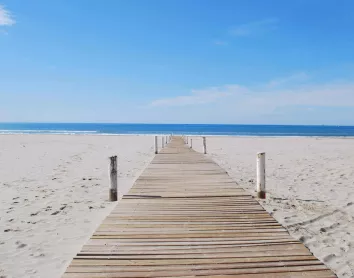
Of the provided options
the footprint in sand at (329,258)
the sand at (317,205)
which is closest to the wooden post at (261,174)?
the sand at (317,205)

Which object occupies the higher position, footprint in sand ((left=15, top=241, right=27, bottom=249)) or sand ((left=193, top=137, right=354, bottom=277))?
footprint in sand ((left=15, top=241, right=27, bottom=249))

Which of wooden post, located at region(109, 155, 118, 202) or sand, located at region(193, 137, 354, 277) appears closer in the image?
sand, located at region(193, 137, 354, 277)

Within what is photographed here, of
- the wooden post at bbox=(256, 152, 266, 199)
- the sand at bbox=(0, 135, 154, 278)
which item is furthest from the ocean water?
the wooden post at bbox=(256, 152, 266, 199)

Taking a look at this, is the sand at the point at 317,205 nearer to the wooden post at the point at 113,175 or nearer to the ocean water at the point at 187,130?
the wooden post at the point at 113,175

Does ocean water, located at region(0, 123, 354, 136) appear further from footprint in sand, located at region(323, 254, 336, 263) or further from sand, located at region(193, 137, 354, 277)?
footprint in sand, located at region(323, 254, 336, 263)

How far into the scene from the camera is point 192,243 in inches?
156

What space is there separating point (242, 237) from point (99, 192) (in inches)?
238

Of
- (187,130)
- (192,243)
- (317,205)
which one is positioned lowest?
(317,205)

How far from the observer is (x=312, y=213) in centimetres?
716

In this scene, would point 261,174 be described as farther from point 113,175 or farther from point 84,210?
point 84,210

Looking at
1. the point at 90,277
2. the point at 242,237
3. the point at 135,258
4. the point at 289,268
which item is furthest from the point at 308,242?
the point at 90,277

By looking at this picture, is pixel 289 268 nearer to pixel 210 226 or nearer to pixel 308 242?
pixel 210 226

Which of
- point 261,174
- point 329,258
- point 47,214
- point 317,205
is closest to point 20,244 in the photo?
point 47,214

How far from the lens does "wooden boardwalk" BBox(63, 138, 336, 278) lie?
3.23 m
